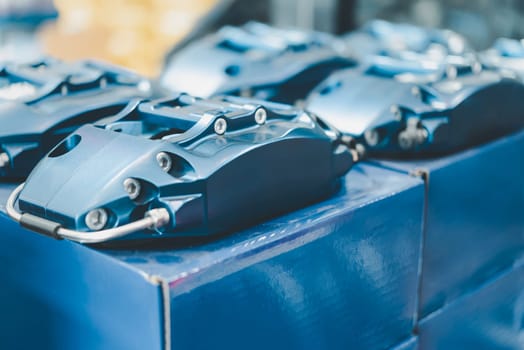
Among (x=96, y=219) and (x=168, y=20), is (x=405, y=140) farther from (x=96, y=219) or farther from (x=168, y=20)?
(x=168, y=20)

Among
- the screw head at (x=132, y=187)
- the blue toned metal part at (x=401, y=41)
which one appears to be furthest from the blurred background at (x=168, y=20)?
the screw head at (x=132, y=187)

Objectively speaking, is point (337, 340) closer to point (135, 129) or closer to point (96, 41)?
point (135, 129)

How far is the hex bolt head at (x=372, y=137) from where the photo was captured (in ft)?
3.76

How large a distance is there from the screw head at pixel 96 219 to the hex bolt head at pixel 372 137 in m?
0.51

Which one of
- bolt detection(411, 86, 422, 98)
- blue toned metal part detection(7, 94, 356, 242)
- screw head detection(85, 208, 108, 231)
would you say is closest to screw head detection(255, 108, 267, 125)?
blue toned metal part detection(7, 94, 356, 242)

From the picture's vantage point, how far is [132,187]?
2.62 feet

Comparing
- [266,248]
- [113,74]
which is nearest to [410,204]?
[266,248]

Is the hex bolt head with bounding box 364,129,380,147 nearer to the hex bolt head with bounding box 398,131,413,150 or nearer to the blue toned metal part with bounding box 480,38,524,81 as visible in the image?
the hex bolt head with bounding box 398,131,413,150

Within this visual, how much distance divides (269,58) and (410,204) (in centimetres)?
49

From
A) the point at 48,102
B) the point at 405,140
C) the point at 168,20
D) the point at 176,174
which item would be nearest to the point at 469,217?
the point at 405,140

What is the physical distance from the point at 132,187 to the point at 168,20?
2.95 m

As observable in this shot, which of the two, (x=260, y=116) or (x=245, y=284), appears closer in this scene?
(x=245, y=284)

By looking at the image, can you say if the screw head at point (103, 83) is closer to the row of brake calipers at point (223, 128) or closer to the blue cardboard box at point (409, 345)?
the row of brake calipers at point (223, 128)

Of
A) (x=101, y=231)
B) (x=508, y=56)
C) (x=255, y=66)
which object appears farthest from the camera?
(x=508, y=56)
